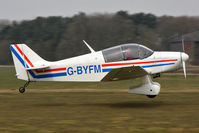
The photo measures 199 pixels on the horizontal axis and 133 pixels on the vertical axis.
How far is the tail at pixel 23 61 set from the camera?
12750 mm

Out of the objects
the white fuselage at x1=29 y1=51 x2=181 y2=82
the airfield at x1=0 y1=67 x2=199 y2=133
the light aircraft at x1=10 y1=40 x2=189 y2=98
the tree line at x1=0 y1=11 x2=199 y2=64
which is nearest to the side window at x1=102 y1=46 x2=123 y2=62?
the light aircraft at x1=10 y1=40 x2=189 y2=98

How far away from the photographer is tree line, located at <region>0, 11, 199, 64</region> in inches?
2072

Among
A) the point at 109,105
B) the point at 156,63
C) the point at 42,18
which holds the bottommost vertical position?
the point at 109,105

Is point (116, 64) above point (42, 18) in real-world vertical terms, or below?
below

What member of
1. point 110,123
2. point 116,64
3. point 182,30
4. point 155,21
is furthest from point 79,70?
point 155,21

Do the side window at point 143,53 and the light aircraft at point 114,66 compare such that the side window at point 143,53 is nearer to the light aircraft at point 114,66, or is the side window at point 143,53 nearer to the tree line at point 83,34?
the light aircraft at point 114,66

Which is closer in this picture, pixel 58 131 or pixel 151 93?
pixel 58 131

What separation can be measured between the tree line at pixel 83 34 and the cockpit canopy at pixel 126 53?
35139 millimetres

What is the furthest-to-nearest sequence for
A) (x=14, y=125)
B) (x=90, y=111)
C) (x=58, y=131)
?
(x=90, y=111), (x=14, y=125), (x=58, y=131)

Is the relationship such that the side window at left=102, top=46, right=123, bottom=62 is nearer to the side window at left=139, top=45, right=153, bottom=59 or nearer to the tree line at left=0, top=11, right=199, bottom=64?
the side window at left=139, top=45, right=153, bottom=59

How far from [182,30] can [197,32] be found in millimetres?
2754

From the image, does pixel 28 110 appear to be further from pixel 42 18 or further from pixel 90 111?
pixel 42 18

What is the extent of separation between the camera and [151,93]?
40.2 feet

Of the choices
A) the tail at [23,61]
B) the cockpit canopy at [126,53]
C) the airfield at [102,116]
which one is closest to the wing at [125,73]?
the cockpit canopy at [126,53]
